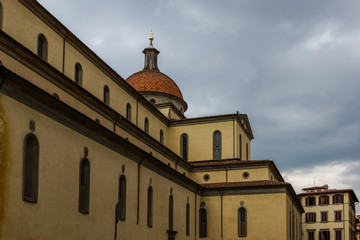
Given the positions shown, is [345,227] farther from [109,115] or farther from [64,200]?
[64,200]

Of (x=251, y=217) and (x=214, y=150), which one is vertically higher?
(x=214, y=150)

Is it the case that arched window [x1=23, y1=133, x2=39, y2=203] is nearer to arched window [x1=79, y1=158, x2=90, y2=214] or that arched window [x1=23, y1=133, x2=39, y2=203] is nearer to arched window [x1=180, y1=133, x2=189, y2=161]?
arched window [x1=79, y1=158, x2=90, y2=214]

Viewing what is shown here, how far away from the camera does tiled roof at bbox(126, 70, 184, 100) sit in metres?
49.3

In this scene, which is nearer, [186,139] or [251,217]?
[251,217]

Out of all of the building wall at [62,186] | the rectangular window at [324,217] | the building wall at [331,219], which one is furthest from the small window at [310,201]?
the building wall at [62,186]

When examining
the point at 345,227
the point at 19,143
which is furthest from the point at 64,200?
the point at 345,227

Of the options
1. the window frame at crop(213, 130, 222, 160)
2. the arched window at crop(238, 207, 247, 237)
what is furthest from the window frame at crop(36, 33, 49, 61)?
the window frame at crop(213, 130, 222, 160)

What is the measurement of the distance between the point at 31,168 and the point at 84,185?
4.35m

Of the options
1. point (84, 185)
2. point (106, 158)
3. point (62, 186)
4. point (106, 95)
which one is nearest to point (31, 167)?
point (62, 186)

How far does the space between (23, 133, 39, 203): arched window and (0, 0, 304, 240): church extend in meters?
0.04

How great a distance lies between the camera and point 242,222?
41.2 m

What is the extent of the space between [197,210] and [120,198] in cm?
1517

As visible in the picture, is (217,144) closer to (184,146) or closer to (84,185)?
(184,146)

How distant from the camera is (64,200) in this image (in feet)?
70.2
